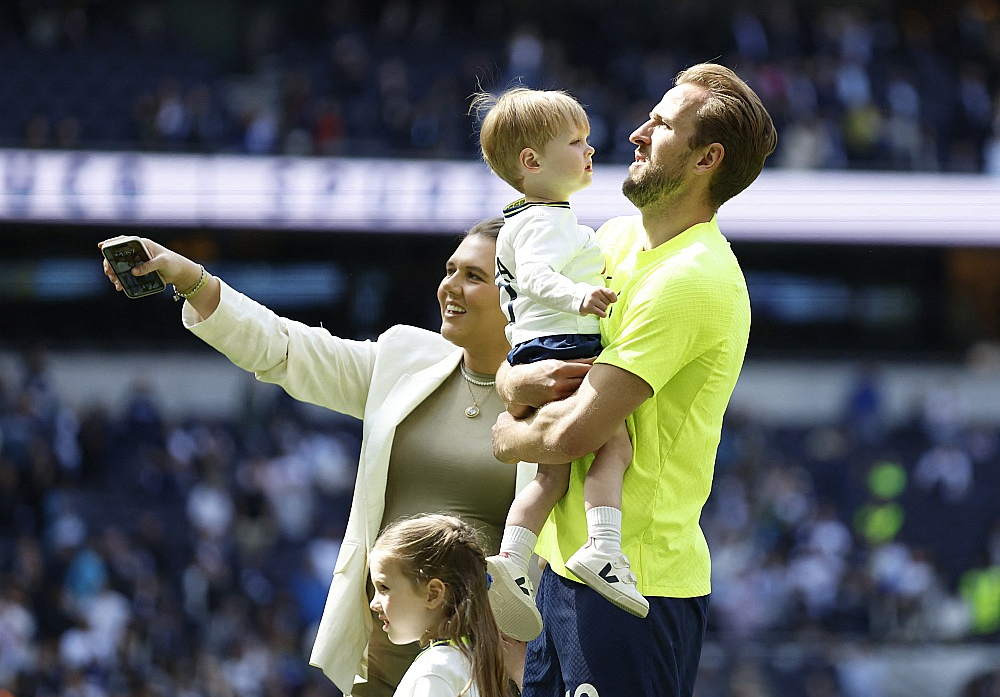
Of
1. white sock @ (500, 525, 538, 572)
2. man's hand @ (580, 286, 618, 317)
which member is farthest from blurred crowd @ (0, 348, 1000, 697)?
man's hand @ (580, 286, 618, 317)

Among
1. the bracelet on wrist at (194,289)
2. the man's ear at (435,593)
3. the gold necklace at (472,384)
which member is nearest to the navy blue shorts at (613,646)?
the man's ear at (435,593)

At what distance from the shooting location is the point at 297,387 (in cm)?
338

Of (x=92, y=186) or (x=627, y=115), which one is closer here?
(x=92, y=186)

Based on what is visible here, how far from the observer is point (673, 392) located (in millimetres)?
2713

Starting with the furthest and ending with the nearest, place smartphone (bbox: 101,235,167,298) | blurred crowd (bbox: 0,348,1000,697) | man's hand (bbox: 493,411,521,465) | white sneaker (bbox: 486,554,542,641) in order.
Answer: blurred crowd (bbox: 0,348,1000,697), smartphone (bbox: 101,235,167,298), man's hand (bbox: 493,411,521,465), white sneaker (bbox: 486,554,542,641)

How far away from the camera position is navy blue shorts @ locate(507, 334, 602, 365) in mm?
2752

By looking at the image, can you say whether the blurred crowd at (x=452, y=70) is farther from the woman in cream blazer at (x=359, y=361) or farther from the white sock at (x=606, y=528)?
the white sock at (x=606, y=528)

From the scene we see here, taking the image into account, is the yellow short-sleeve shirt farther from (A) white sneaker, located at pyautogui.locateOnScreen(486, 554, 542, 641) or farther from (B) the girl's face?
(B) the girl's face

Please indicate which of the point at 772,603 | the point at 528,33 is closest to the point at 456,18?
the point at 528,33

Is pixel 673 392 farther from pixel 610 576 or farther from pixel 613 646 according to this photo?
pixel 613 646

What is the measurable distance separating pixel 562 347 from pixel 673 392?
23 centimetres

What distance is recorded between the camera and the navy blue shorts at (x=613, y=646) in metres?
2.66

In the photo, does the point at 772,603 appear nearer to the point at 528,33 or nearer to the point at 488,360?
the point at 528,33

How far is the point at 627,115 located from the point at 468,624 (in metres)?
13.5
